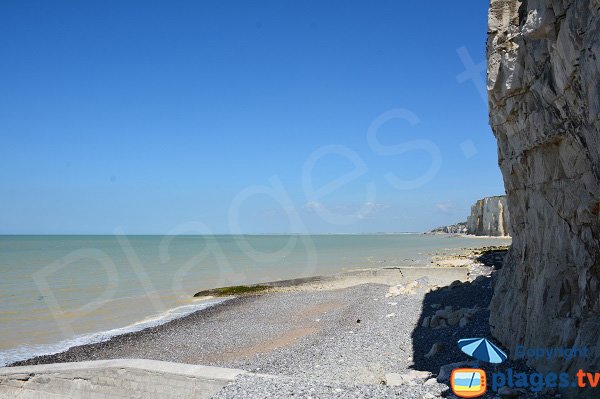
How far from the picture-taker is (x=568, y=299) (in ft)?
22.0

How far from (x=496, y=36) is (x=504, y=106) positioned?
146cm

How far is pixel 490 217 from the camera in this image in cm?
10344

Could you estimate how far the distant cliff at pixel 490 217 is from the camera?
318 feet

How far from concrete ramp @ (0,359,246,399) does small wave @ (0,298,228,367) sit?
14.0ft

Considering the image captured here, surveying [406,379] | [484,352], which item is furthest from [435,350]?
[484,352]

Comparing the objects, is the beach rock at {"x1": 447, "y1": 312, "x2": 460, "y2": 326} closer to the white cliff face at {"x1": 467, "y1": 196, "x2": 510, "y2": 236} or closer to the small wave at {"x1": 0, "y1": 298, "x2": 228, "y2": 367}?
the small wave at {"x1": 0, "y1": 298, "x2": 228, "y2": 367}

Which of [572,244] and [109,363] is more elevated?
[572,244]

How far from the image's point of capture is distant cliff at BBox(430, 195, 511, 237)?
96.9 meters

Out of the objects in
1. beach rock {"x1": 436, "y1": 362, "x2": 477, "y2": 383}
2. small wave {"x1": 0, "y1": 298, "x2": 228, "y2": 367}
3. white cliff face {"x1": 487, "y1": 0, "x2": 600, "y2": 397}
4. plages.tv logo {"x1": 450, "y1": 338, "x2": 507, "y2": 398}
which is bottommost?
small wave {"x1": 0, "y1": 298, "x2": 228, "y2": 367}

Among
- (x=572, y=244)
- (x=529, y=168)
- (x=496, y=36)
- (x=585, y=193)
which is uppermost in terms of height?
(x=496, y=36)

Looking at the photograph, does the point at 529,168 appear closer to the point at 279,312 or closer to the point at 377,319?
the point at 377,319

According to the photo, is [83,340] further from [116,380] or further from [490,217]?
[490,217]

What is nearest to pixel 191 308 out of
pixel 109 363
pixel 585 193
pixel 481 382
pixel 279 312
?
pixel 279 312

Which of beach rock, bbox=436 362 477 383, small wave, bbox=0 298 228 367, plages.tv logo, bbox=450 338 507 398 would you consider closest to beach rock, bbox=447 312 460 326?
beach rock, bbox=436 362 477 383
